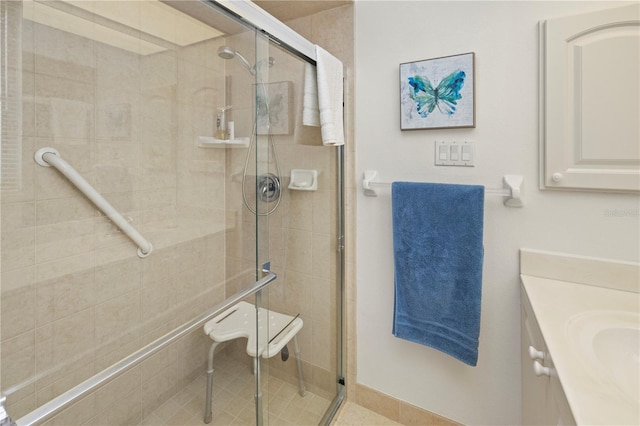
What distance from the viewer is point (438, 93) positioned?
1.30m

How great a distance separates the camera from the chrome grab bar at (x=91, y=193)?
959 millimetres

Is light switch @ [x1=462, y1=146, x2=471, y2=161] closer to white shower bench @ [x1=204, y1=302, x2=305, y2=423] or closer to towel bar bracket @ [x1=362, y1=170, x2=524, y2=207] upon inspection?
towel bar bracket @ [x1=362, y1=170, x2=524, y2=207]

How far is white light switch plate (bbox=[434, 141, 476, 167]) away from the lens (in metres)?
1.28

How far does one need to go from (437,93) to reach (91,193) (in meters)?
1.39

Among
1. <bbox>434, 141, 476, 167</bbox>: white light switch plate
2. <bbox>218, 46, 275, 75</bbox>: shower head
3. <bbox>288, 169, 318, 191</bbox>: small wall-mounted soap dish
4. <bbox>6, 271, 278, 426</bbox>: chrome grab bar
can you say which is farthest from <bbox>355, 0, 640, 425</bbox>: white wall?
<bbox>6, 271, 278, 426</bbox>: chrome grab bar

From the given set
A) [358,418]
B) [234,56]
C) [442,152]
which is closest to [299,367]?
[358,418]

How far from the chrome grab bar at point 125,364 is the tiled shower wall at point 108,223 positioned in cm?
12

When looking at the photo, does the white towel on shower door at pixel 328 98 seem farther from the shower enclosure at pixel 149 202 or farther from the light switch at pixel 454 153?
the light switch at pixel 454 153

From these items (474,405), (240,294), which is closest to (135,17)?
(240,294)

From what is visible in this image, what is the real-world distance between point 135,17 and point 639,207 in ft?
6.15

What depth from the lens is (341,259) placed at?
1607mm

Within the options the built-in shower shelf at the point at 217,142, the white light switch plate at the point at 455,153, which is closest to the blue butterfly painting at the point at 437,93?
the white light switch plate at the point at 455,153

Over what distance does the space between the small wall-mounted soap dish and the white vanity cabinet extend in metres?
0.95

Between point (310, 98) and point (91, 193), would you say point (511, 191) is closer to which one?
point (310, 98)
